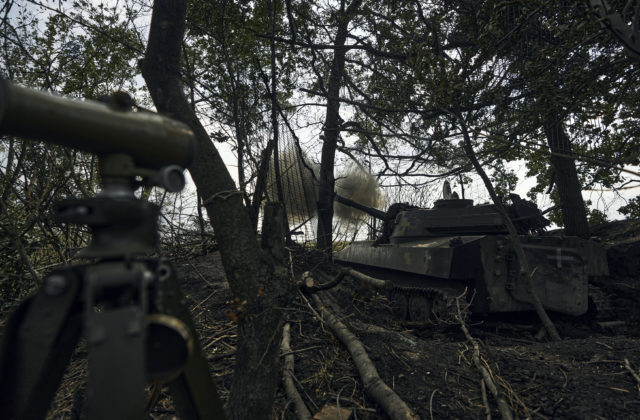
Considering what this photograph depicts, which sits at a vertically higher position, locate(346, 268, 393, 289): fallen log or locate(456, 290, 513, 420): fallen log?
locate(346, 268, 393, 289): fallen log

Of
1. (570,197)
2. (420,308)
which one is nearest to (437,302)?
(420,308)

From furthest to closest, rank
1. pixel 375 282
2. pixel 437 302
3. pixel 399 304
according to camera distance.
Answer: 1. pixel 399 304
2. pixel 437 302
3. pixel 375 282

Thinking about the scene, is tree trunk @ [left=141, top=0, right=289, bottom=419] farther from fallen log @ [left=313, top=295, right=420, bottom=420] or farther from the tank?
the tank

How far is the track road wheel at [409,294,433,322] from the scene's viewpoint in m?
7.35

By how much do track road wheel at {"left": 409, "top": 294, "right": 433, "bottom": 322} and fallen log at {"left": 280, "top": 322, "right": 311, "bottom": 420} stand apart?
4.12 m

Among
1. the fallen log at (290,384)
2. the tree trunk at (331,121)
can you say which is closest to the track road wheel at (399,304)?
the tree trunk at (331,121)

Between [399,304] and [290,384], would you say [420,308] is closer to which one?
[399,304]

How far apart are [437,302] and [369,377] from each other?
423 centimetres

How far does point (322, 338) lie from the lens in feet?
13.4

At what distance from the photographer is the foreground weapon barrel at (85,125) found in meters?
0.94

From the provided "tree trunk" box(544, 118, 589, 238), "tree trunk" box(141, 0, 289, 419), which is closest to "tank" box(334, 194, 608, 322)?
"tree trunk" box(544, 118, 589, 238)

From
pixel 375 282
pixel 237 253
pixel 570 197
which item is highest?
Result: pixel 570 197

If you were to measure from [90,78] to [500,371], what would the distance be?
7793 mm

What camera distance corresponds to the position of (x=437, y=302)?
710 cm
